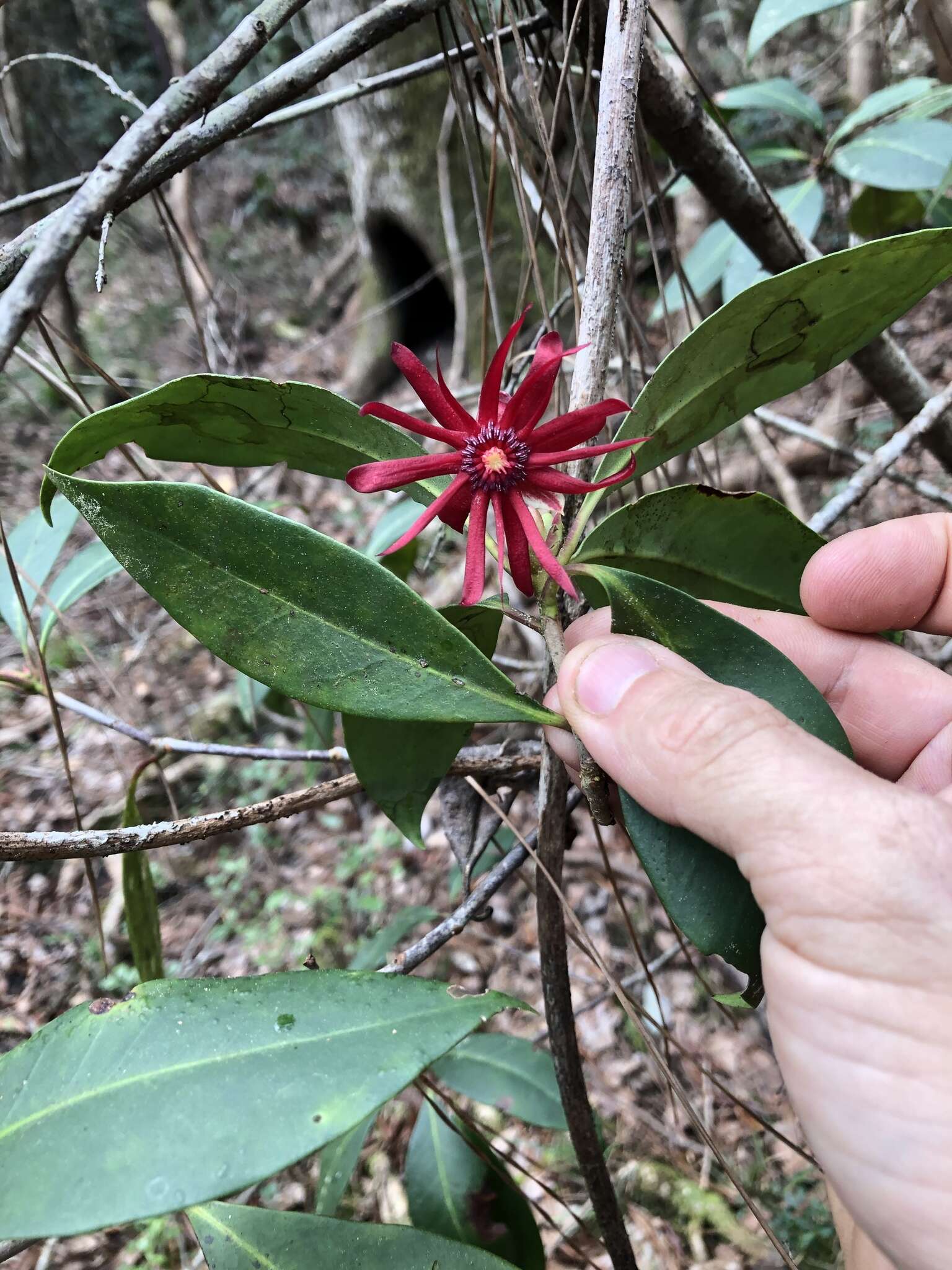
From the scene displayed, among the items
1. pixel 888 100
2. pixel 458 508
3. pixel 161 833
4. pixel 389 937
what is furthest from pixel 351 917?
pixel 888 100

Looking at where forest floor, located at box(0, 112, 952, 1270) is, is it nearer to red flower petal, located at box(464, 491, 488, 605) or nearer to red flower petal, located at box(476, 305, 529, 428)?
red flower petal, located at box(464, 491, 488, 605)

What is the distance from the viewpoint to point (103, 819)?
2.56m

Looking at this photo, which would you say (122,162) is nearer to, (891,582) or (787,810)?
(787,810)

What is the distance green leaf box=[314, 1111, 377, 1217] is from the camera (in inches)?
43.3

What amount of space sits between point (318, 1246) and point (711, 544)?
0.77 metres

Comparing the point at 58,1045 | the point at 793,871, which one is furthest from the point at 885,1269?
the point at 58,1045

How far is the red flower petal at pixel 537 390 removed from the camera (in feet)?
2.30

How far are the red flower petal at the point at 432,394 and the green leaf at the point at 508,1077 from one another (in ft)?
3.35

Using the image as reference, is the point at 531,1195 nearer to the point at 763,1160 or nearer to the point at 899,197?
the point at 763,1160

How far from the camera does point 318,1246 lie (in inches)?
28.2

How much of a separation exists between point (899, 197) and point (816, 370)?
1462mm

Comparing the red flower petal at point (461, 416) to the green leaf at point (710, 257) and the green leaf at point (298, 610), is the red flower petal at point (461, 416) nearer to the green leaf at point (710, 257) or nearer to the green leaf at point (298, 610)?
the green leaf at point (298, 610)

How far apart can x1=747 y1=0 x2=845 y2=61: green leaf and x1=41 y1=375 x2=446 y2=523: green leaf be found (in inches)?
53.1

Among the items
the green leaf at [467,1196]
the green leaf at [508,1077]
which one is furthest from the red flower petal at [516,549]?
the green leaf at [508,1077]
